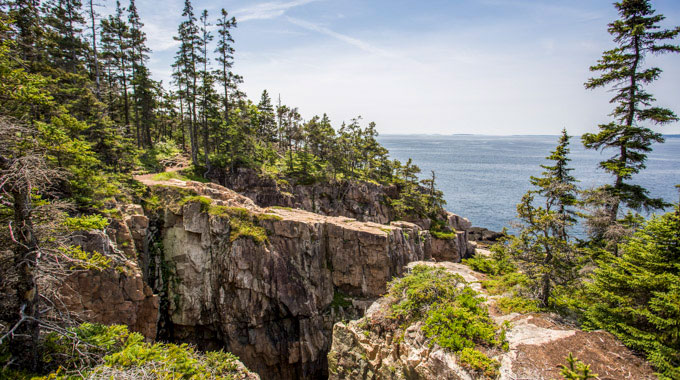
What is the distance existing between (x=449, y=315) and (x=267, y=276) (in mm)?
14072

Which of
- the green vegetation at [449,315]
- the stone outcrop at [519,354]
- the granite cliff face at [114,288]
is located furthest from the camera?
the granite cliff face at [114,288]

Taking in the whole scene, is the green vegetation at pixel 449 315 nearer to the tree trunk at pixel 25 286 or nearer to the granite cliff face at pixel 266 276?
the granite cliff face at pixel 266 276

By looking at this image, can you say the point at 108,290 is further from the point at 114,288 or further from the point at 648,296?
the point at 648,296

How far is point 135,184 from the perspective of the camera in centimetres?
2091

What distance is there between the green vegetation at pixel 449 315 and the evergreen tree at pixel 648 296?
3.48m

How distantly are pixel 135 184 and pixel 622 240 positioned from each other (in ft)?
99.7

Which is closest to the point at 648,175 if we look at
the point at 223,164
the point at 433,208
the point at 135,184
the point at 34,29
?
the point at 433,208

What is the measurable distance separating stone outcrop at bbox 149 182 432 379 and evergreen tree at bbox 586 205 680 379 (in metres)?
15.0

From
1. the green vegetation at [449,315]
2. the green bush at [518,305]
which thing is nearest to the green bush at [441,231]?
the green vegetation at [449,315]

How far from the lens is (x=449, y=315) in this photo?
11.3m

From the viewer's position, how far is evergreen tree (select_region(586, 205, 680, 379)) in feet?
24.4

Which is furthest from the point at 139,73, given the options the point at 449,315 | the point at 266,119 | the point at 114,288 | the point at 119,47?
the point at 449,315

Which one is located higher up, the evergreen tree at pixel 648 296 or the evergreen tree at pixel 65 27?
the evergreen tree at pixel 65 27

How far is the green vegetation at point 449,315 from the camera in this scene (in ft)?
31.4
